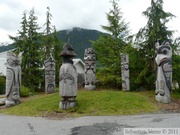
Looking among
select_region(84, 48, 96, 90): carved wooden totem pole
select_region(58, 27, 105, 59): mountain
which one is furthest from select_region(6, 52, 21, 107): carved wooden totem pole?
select_region(58, 27, 105, 59): mountain

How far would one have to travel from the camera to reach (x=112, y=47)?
19594 millimetres

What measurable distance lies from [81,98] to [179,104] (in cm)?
536

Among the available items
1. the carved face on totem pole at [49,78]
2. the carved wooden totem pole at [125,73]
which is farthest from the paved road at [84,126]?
the carved face on totem pole at [49,78]

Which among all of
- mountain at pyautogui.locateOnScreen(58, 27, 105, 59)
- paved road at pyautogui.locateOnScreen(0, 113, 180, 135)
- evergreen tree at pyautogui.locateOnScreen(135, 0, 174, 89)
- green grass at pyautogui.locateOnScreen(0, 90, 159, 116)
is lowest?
paved road at pyautogui.locateOnScreen(0, 113, 180, 135)

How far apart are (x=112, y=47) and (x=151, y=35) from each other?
14.7 feet

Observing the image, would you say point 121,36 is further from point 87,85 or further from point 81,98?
point 81,98

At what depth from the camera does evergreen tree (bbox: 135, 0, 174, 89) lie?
52.6 feet

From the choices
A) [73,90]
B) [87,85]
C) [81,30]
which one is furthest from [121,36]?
[81,30]

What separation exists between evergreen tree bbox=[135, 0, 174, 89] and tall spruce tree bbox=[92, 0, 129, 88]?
2.43m

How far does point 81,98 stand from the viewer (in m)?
12.7

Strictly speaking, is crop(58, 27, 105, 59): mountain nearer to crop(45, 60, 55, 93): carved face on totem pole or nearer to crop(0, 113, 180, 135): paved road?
crop(45, 60, 55, 93): carved face on totem pole

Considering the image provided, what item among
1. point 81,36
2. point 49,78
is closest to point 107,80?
point 49,78

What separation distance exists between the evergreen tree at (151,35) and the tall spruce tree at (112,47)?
7.97 ft

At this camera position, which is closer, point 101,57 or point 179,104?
point 179,104
